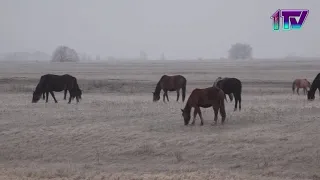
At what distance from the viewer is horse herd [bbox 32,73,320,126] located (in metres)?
17.2

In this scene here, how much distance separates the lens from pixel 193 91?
17.4m

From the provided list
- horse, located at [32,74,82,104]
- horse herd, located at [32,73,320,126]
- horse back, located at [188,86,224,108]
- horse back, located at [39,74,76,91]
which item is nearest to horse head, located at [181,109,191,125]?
horse herd, located at [32,73,320,126]

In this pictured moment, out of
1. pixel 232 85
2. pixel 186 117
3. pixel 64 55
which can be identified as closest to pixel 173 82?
pixel 232 85

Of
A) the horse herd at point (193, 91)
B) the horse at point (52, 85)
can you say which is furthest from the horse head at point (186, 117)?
the horse at point (52, 85)

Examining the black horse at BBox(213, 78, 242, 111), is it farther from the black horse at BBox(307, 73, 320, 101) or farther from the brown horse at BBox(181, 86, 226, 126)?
the black horse at BBox(307, 73, 320, 101)

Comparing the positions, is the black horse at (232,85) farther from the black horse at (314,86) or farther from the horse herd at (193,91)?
the black horse at (314,86)

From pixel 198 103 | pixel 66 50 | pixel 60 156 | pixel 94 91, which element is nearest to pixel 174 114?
pixel 198 103

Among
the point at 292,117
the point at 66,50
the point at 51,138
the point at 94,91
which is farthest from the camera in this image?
the point at 66,50

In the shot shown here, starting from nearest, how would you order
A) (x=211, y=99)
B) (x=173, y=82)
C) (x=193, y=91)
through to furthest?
(x=211, y=99) → (x=193, y=91) → (x=173, y=82)

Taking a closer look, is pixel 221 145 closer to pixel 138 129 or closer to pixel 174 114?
pixel 138 129

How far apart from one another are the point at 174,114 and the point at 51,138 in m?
5.99

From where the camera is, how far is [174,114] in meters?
20.2

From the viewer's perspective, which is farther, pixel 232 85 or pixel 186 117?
pixel 232 85

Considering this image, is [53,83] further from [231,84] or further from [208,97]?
[208,97]
